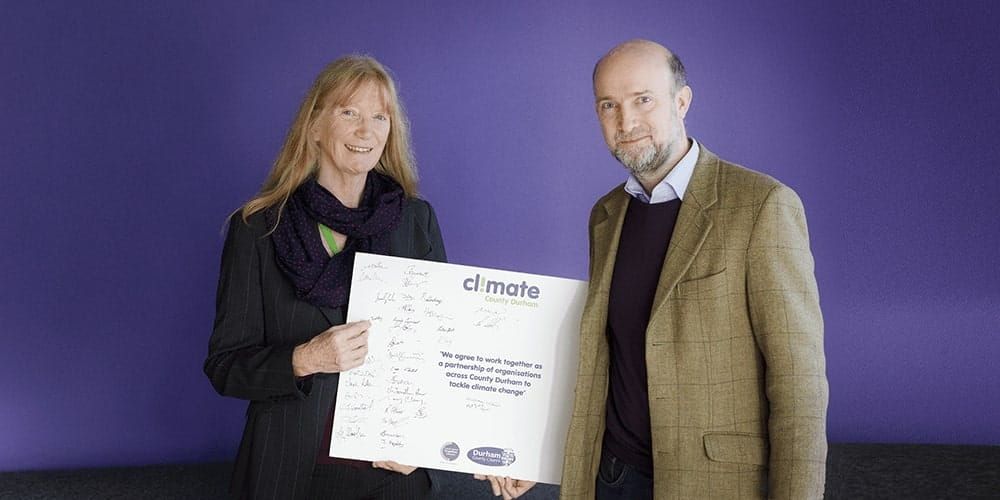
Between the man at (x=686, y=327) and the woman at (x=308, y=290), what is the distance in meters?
0.57

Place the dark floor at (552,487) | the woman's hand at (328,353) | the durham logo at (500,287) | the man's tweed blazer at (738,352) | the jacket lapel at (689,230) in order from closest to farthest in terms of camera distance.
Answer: the man's tweed blazer at (738,352) → the jacket lapel at (689,230) → the woman's hand at (328,353) → the durham logo at (500,287) → the dark floor at (552,487)

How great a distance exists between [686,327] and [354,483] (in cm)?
97

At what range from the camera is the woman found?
219 cm

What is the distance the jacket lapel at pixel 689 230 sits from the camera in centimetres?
190

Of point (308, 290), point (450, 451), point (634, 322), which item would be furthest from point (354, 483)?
point (634, 322)

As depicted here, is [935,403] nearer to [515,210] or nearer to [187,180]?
[515,210]

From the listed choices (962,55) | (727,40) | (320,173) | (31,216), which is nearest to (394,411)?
(320,173)

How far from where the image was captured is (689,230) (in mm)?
1928

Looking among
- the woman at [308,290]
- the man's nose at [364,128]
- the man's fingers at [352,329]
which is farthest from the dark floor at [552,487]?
the man's nose at [364,128]

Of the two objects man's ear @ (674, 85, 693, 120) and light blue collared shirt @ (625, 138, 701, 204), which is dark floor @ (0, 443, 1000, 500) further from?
man's ear @ (674, 85, 693, 120)

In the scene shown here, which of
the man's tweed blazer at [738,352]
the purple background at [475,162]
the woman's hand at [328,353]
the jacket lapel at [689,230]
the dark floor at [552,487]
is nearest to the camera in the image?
the man's tweed blazer at [738,352]

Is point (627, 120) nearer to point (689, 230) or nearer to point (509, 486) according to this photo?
point (689, 230)

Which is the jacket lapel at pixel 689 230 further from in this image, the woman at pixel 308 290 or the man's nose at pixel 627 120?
the woman at pixel 308 290

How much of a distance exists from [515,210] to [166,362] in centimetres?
160
